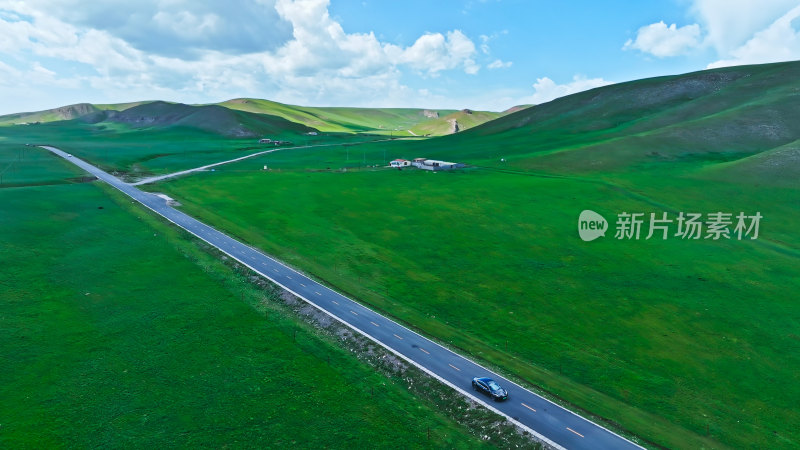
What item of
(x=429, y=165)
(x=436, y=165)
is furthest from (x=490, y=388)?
(x=429, y=165)

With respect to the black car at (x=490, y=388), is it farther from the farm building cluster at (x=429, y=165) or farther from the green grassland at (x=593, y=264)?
the farm building cluster at (x=429, y=165)

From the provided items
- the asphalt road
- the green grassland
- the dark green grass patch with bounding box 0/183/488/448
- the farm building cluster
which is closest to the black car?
the asphalt road

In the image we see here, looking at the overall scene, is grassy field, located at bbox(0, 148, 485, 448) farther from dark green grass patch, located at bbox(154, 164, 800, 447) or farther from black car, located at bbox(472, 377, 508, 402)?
dark green grass patch, located at bbox(154, 164, 800, 447)

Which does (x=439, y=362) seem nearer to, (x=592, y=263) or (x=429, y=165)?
(x=592, y=263)

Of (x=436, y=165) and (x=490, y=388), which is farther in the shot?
(x=436, y=165)

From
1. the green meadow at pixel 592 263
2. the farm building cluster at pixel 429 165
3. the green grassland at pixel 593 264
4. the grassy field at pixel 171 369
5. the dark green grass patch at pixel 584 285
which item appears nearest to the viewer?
the grassy field at pixel 171 369

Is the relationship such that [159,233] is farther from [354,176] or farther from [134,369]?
[354,176]

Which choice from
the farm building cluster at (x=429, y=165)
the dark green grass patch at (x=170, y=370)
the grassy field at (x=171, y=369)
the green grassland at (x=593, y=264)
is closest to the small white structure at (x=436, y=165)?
the farm building cluster at (x=429, y=165)
